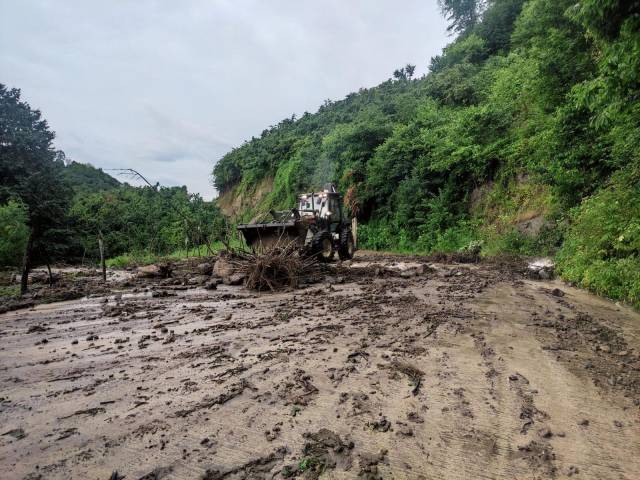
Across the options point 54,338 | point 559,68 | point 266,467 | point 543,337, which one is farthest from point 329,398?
point 559,68

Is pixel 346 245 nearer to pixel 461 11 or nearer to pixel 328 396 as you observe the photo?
pixel 328 396

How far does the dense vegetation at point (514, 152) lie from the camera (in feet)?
19.9

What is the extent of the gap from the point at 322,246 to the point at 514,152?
32.4 feet

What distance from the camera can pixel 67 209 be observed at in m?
24.5

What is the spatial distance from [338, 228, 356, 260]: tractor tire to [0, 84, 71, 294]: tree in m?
18.0

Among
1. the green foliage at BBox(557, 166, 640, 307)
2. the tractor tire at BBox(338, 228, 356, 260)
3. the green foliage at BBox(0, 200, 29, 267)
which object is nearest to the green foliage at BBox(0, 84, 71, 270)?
the green foliage at BBox(0, 200, 29, 267)

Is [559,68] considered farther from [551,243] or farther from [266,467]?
[266,467]

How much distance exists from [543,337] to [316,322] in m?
2.63

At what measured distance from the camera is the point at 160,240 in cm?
2706

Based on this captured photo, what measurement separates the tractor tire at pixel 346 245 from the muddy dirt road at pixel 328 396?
25.8ft

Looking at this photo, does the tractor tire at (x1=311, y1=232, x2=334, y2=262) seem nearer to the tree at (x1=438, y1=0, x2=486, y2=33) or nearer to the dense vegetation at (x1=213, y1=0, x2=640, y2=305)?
A: the dense vegetation at (x1=213, y1=0, x2=640, y2=305)

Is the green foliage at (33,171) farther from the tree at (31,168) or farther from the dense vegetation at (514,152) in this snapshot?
the dense vegetation at (514,152)

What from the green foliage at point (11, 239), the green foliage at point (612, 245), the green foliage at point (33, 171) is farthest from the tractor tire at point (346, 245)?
the green foliage at point (33, 171)

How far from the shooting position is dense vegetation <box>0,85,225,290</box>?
22.2m
